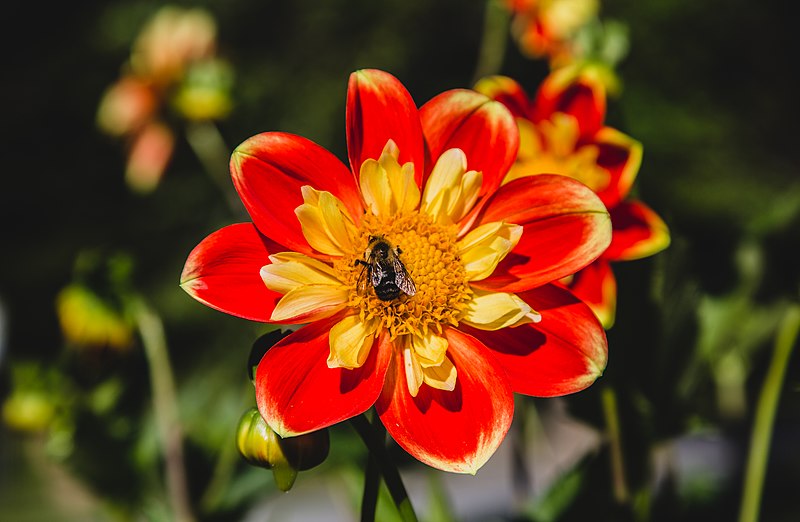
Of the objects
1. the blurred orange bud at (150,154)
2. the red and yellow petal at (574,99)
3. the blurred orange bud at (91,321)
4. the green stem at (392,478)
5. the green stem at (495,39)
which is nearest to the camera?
the green stem at (392,478)

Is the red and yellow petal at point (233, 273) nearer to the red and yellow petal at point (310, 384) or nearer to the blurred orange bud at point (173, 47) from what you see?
the red and yellow petal at point (310, 384)

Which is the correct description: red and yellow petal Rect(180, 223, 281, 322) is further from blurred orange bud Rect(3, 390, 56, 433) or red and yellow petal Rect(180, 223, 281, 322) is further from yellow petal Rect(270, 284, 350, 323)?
blurred orange bud Rect(3, 390, 56, 433)

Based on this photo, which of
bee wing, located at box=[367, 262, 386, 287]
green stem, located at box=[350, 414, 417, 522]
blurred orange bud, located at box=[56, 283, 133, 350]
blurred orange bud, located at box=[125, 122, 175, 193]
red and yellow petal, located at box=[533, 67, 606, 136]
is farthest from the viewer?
blurred orange bud, located at box=[125, 122, 175, 193]

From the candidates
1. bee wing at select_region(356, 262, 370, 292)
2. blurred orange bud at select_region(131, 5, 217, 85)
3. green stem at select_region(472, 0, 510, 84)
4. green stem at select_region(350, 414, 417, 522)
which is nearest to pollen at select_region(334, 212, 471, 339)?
bee wing at select_region(356, 262, 370, 292)

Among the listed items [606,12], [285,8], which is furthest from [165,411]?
[285,8]

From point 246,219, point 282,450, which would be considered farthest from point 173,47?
point 282,450

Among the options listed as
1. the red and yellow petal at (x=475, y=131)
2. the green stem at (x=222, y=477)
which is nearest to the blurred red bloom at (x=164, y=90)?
the green stem at (x=222, y=477)
